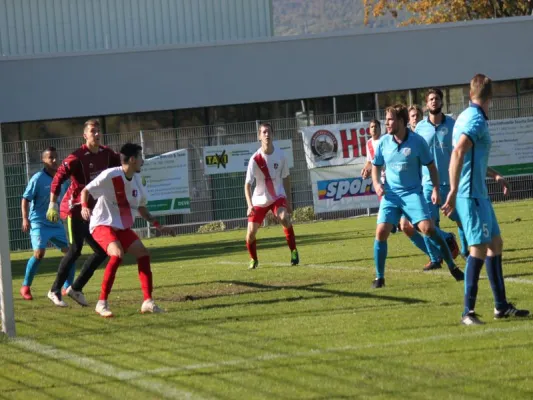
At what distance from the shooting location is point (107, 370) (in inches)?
334

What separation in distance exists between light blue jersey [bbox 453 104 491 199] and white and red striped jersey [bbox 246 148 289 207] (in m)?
7.30

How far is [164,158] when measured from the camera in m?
28.1

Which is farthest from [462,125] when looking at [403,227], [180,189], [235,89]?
[235,89]

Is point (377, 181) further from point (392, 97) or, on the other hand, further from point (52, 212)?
point (392, 97)

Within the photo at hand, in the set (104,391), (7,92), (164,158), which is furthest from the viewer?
(7,92)

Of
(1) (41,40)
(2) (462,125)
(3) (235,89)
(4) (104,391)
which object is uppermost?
(1) (41,40)

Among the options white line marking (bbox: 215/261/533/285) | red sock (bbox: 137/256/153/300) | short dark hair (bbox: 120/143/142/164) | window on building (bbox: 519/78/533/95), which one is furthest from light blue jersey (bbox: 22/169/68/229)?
window on building (bbox: 519/78/533/95)

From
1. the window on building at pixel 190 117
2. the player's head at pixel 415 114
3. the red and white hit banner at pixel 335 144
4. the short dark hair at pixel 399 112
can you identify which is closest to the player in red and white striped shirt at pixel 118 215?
the short dark hair at pixel 399 112

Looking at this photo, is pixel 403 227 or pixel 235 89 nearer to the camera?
pixel 403 227

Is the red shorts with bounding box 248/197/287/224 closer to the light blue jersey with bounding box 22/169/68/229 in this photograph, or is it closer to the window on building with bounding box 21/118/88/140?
the light blue jersey with bounding box 22/169/68/229

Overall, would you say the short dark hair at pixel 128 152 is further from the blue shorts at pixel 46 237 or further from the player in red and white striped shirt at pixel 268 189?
the player in red and white striped shirt at pixel 268 189

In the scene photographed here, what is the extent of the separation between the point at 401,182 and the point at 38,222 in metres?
5.10

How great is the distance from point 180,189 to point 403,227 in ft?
50.0

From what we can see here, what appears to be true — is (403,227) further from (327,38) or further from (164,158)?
(327,38)
